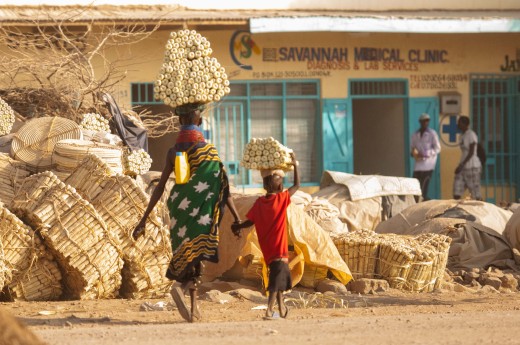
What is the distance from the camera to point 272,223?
8.54 m

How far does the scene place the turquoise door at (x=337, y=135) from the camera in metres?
19.4

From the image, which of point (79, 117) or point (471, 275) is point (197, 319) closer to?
point (471, 275)

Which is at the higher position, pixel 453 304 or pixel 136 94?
pixel 136 94

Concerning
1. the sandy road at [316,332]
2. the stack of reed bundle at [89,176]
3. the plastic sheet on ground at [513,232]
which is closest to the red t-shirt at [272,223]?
the sandy road at [316,332]

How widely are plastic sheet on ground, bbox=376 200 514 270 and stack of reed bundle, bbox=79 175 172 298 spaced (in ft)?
12.4

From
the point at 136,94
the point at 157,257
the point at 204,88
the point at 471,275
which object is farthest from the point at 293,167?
the point at 136,94

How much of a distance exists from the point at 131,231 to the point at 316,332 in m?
3.03

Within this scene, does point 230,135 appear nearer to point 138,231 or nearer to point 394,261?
point 394,261

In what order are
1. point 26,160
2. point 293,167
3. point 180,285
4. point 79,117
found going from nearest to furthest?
1. point 180,285
2. point 293,167
3. point 26,160
4. point 79,117

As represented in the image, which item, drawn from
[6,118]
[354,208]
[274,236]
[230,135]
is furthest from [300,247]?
[230,135]

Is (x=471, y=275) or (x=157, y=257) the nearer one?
(x=157, y=257)

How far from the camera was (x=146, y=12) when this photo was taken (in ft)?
59.5

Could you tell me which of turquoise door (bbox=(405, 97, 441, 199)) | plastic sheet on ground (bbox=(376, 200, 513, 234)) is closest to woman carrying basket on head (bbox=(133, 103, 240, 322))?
plastic sheet on ground (bbox=(376, 200, 513, 234))

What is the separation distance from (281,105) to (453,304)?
32.0 feet
